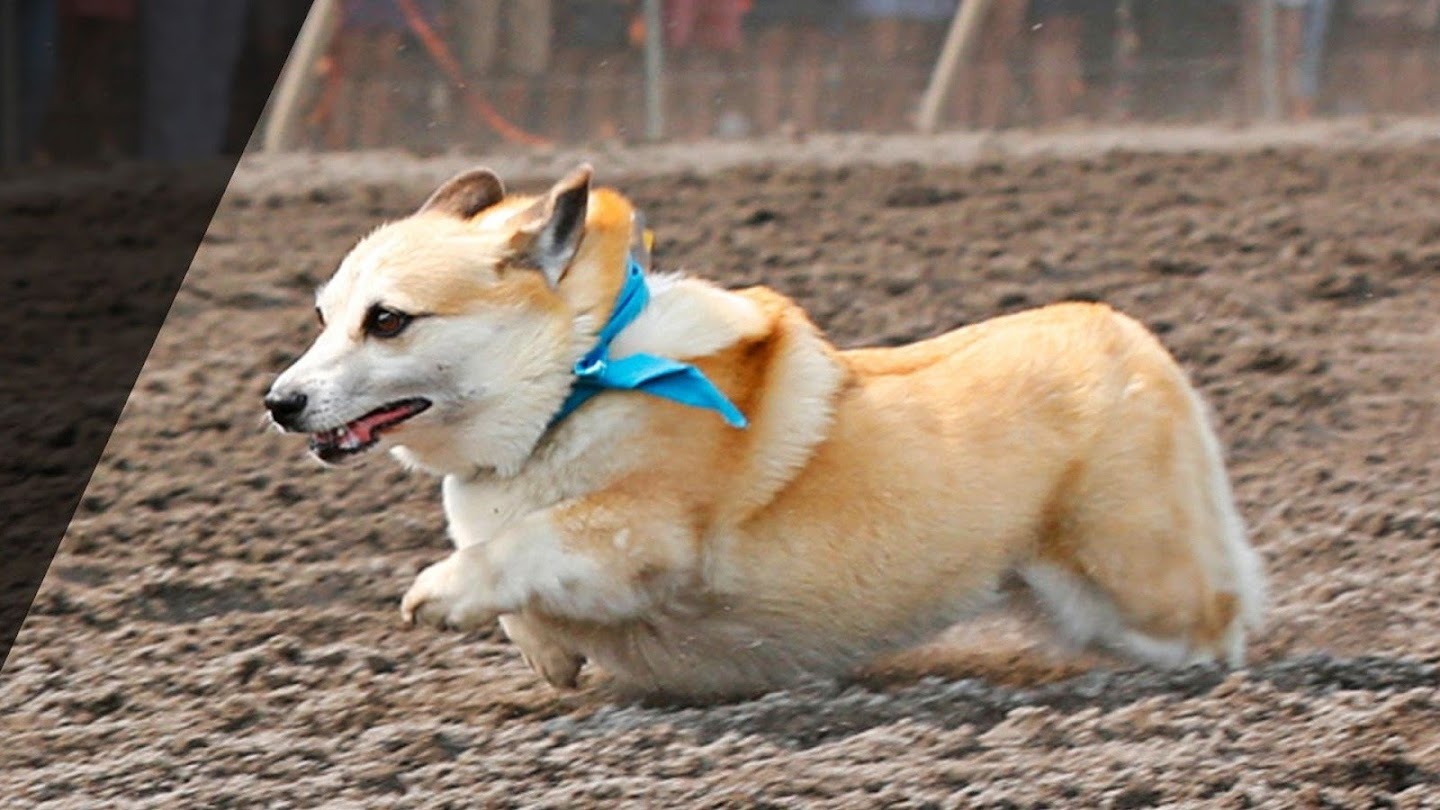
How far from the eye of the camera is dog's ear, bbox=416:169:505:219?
5.19 m

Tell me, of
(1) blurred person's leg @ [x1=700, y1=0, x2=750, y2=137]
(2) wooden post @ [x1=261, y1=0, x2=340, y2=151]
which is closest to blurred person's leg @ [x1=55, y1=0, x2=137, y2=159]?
(2) wooden post @ [x1=261, y1=0, x2=340, y2=151]

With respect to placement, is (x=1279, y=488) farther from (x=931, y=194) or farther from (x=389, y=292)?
(x=931, y=194)

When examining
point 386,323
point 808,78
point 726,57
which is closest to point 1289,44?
point 808,78

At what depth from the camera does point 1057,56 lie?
14242mm

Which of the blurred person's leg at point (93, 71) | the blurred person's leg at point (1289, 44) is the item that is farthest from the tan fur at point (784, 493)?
the blurred person's leg at point (1289, 44)

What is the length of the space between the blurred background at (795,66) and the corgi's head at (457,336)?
844 centimetres

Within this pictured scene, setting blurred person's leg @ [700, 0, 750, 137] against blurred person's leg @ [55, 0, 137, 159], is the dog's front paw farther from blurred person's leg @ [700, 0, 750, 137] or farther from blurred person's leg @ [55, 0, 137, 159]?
blurred person's leg @ [700, 0, 750, 137]

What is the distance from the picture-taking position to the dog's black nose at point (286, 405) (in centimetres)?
461

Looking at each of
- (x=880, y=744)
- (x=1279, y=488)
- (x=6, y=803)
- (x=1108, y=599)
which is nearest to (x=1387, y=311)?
(x=1279, y=488)

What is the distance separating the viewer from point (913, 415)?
503 centimetres

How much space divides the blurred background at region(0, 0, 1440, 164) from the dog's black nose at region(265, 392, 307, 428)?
28.3 ft

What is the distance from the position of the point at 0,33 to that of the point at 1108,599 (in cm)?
879

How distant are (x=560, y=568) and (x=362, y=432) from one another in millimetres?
503

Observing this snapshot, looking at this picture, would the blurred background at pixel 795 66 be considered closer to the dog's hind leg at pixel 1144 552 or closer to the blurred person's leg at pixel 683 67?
the blurred person's leg at pixel 683 67
